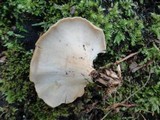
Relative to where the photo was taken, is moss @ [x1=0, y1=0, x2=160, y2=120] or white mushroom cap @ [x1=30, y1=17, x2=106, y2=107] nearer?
white mushroom cap @ [x1=30, y1=17, x2=106, y2=107]

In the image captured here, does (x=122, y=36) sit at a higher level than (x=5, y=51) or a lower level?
higher

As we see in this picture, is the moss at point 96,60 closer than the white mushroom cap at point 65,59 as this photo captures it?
No

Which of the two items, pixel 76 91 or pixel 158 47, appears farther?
pixel 158 47

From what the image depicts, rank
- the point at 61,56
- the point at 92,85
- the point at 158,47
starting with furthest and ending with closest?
1. the point at 158,47
2. the point at 92,85
3. the point at 61,56

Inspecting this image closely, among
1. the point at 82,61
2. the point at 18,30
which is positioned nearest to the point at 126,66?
the point at 82,61

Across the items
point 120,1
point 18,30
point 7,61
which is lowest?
point 7,61

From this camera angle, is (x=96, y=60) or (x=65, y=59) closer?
(x=65, y=59)

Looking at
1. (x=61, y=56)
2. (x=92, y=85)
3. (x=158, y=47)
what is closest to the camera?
(x=61, y=56)

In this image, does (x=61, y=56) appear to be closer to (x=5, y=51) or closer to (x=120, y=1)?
(x=5, y=51)
